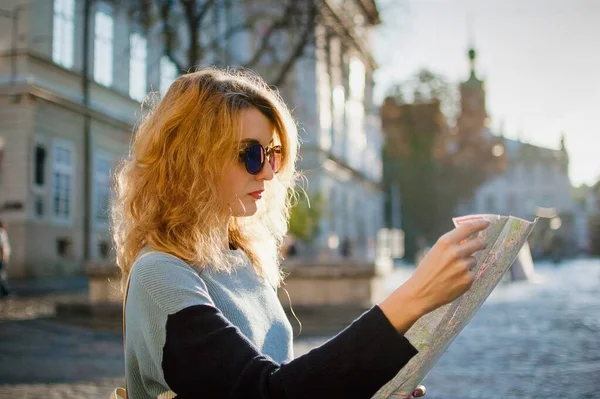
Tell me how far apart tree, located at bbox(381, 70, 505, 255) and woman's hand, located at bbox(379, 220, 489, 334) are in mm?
49921

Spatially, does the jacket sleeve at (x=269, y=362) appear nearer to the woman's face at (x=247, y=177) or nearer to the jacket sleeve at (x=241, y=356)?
the jacket sleeve at (x=241, y=356)

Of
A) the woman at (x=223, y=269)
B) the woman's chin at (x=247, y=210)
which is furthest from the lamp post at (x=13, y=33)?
the woman's chin at (x=247, y=210)

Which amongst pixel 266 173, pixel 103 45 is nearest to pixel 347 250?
pixel 103 45

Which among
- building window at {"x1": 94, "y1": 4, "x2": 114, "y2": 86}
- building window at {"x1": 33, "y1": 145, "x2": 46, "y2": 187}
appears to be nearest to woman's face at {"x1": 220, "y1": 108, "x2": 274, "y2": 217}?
building window at {"x1": 33, "y1": 145, "x2": 46, "y2": 187}

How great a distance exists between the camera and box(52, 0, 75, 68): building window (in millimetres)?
23812

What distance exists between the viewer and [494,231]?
4.69 ft

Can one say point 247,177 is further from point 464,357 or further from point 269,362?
point 464,357

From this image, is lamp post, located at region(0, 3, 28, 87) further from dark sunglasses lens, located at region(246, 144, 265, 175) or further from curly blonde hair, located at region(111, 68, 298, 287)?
dark sunglasses lens, located at region(246, 144, 265, 175)

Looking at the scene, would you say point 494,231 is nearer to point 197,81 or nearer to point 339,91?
point 197,81

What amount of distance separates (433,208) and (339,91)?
17.9m

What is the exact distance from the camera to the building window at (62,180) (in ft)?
79.3

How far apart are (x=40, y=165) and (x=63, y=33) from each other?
3991 millimetres

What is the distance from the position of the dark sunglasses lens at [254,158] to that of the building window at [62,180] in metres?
23.1

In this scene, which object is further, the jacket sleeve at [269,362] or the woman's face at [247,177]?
the woman's face at [247,177]
